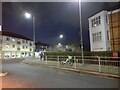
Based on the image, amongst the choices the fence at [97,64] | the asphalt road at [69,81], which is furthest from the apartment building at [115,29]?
the asphalt road at [69,81]

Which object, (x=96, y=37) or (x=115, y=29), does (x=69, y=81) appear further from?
(x=96, y=37)

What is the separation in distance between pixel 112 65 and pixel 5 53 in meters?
63.9

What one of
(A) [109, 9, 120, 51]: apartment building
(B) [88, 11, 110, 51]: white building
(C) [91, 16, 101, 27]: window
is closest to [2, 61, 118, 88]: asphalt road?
(A) [109, 9, 120, 51]: apartment building

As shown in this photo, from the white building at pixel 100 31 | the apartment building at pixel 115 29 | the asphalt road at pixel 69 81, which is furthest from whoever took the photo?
the white building at pixel 100 31

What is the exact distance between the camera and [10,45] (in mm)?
78125

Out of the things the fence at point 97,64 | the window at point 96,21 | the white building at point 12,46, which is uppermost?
the window at point 96,21

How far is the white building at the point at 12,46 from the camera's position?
7430 centimetres

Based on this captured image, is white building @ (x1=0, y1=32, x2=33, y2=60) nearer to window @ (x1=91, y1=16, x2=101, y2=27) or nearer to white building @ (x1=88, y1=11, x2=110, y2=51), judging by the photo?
white building @ (x1=88, y1=11, x2=110, y2=51)

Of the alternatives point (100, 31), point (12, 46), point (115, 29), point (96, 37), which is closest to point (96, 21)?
point (100, 31)

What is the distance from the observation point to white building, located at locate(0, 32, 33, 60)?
74.3 metres

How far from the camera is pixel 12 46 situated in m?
79.1

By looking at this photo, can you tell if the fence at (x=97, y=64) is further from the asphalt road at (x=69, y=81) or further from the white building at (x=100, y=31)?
the white building at (x=100, y=31)

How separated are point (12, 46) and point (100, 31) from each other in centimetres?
5265

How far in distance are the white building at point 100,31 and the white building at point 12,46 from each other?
45.6 meters
